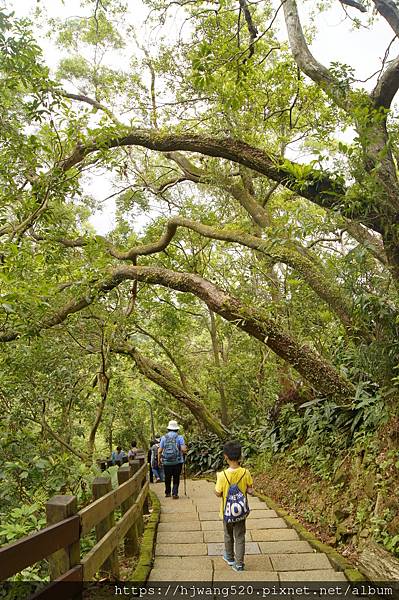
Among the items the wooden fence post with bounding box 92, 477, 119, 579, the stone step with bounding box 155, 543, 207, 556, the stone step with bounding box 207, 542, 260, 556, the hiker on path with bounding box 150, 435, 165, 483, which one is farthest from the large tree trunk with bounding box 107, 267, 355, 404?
the hiker on path with bounding box 150, 435, 165, 483

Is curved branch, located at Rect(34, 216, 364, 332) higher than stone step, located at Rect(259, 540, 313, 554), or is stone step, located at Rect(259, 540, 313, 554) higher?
curved branch, located at Rect(34, 216, 364, 332)

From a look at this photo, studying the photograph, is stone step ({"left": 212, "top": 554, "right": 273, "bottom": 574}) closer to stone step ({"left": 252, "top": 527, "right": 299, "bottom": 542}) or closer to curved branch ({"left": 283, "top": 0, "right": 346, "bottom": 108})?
stone step ({"left": 252, "top": 527, "right": 299, "bottom": 542})

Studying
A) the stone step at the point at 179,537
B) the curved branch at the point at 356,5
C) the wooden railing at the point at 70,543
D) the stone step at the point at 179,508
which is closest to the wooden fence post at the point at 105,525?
the wooden railing at the point at 70,543

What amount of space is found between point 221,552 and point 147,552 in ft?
2.61

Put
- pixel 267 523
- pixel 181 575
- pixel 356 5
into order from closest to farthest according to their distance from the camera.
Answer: pixel 181 575 < pixel 356 5 < pixel 267 523

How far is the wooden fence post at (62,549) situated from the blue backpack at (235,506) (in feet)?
6.36

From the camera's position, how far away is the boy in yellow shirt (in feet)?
13.7

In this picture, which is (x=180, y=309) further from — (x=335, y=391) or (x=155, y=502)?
(x=335, y=391)

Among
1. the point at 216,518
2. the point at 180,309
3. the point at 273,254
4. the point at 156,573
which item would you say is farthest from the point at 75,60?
the point at 156,573

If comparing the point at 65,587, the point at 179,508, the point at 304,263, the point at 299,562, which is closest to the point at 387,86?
the point at 304,263

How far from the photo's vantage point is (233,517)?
13.8ft

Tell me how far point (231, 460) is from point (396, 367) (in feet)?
6.21

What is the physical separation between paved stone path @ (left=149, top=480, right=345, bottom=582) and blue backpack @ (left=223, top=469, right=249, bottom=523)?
438 mm

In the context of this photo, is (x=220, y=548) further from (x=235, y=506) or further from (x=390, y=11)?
(x=390, y=11)
